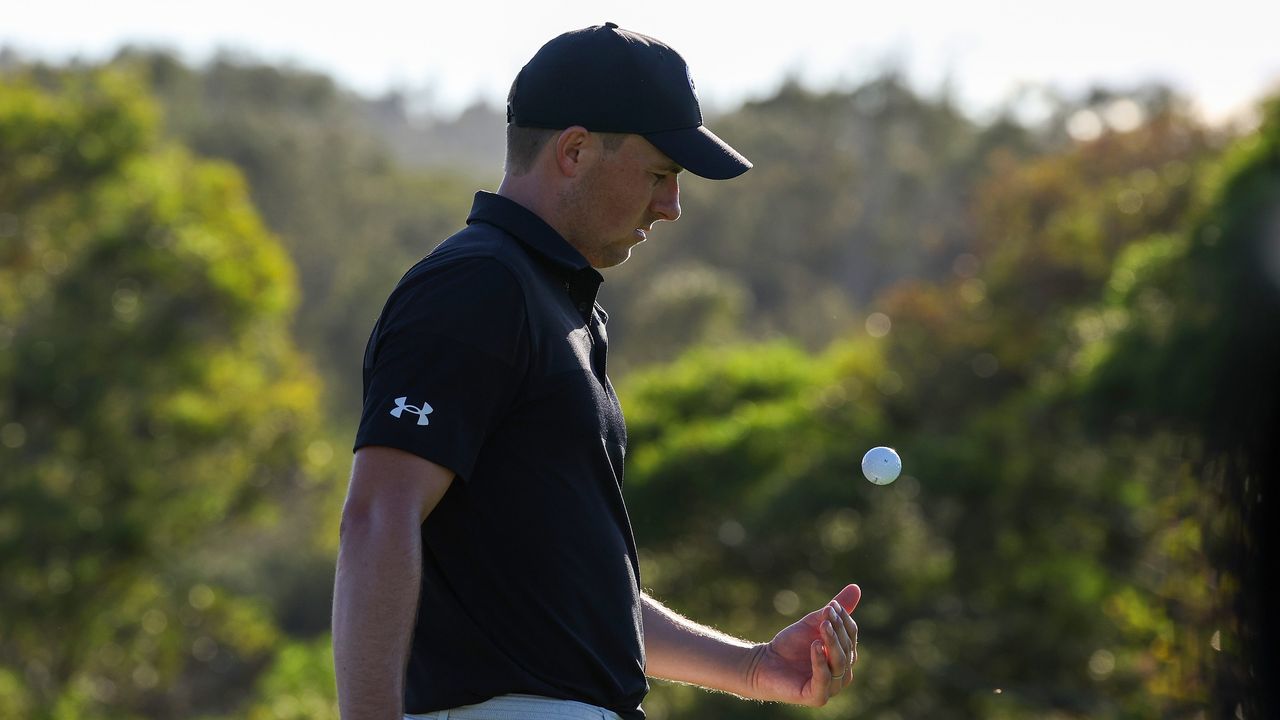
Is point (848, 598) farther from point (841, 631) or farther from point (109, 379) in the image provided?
point (109, 379)

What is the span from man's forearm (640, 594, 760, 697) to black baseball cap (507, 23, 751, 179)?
899mm

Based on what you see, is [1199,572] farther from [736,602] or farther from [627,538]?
[736,602]

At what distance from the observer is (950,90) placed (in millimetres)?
45719

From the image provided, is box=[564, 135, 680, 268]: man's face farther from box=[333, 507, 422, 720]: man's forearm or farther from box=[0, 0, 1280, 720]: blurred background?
box=[0, 0, 1280, 720]: blurred background

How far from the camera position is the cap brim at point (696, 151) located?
2.70 meters

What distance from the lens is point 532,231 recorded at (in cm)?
262

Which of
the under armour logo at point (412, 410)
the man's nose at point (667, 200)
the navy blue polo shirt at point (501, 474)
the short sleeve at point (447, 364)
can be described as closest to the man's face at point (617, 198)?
the man's nose at point (667, 200)

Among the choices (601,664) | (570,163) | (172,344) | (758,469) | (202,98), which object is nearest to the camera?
(601,664)

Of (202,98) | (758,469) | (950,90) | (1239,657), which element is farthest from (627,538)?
(202,98)

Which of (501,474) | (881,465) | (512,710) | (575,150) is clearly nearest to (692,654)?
(881,465)

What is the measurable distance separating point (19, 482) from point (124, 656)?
14.2 feet

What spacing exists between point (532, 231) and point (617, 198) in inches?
7.2

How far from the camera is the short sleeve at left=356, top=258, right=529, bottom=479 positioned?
2283mm

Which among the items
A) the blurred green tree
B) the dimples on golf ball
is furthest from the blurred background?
the dimples on golf ball
